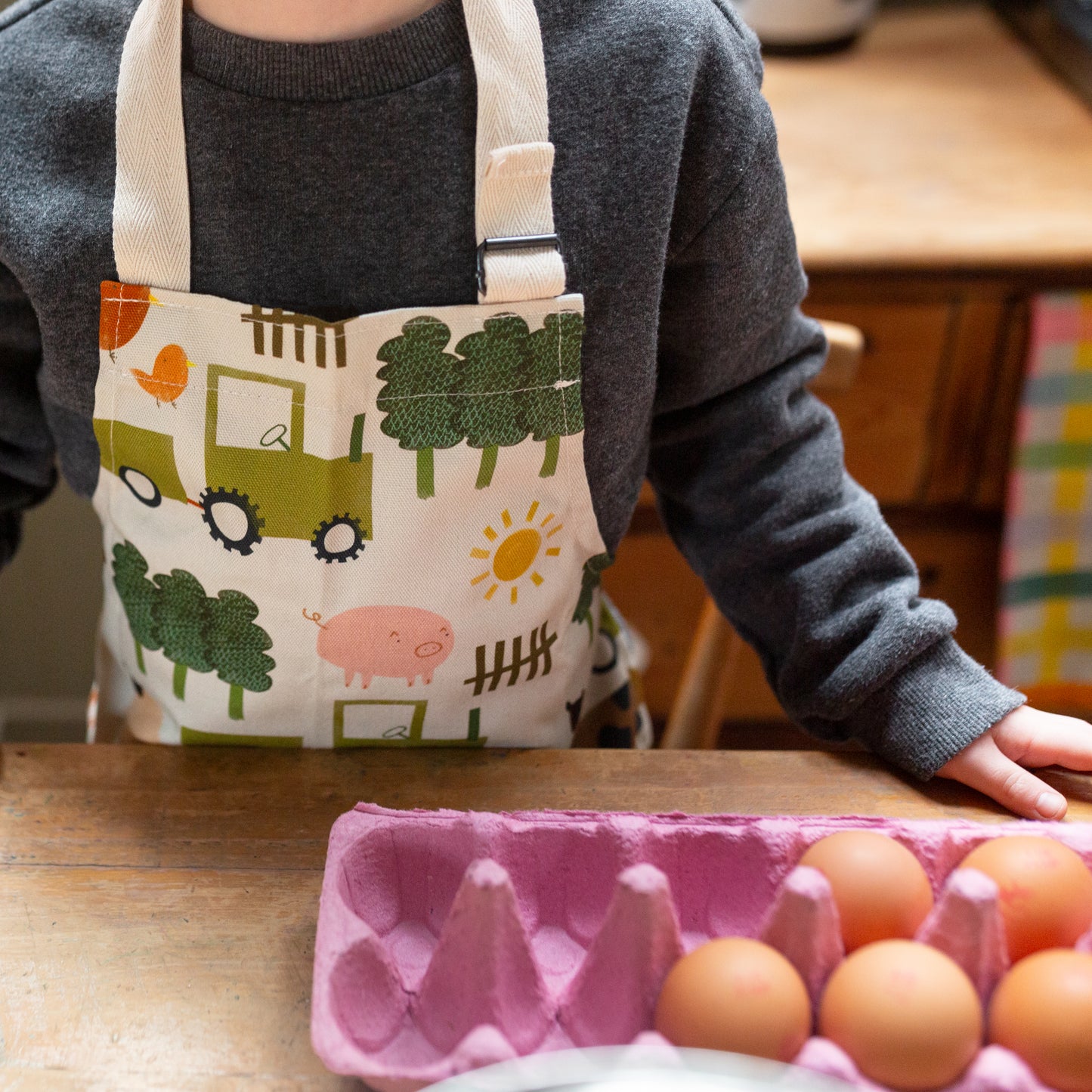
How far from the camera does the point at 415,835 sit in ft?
1.58

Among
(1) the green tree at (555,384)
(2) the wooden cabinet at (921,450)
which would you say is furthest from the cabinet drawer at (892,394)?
(1) the green tree at (555,384)

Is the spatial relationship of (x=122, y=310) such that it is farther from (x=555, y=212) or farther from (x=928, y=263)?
(x=928, y=263)

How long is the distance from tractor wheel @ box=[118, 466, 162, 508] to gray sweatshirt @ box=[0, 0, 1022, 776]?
0.14ft

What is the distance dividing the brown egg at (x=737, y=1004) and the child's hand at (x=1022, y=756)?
0.17 meters

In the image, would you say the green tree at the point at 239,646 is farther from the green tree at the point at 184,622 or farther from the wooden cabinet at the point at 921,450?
the wooden cabinet at the point at 921,450

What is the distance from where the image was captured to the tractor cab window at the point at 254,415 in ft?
1.72

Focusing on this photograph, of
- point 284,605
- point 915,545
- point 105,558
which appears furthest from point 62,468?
point 915,545

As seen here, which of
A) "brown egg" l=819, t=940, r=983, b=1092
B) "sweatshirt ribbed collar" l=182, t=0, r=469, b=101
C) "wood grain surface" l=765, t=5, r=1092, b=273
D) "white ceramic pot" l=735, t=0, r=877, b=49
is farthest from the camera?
"white ceramic pot" l=735, t=0, r=877, b=49

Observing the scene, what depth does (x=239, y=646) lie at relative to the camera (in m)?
0.59

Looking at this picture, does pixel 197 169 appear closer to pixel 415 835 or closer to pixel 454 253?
pixel 454 253

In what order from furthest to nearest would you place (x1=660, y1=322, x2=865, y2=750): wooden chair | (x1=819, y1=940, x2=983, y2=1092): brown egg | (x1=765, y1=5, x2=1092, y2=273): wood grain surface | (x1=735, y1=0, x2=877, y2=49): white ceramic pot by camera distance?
(x1=735, y1=0, x2=877, y2=49): white ceramic pot, (x1=765, y1=5, x2=1092, y2=273): wood grain surface, (x1=660, y1=322, x2=865, y2=750): wooden chair, (x1=819, y1=940, x2=983, y2=1092): brown egg

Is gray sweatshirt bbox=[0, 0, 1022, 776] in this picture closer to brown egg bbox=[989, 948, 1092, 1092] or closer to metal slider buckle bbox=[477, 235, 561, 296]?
metal slider buckle bbox=[477, 235, 561, 296]

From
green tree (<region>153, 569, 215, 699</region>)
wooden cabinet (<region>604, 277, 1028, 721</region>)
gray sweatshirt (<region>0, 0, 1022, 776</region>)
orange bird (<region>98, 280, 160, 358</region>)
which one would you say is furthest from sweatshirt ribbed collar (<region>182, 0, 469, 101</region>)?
wooden cabinet (<region>604, 277, 1028, 721</region>)

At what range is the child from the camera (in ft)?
1.69
